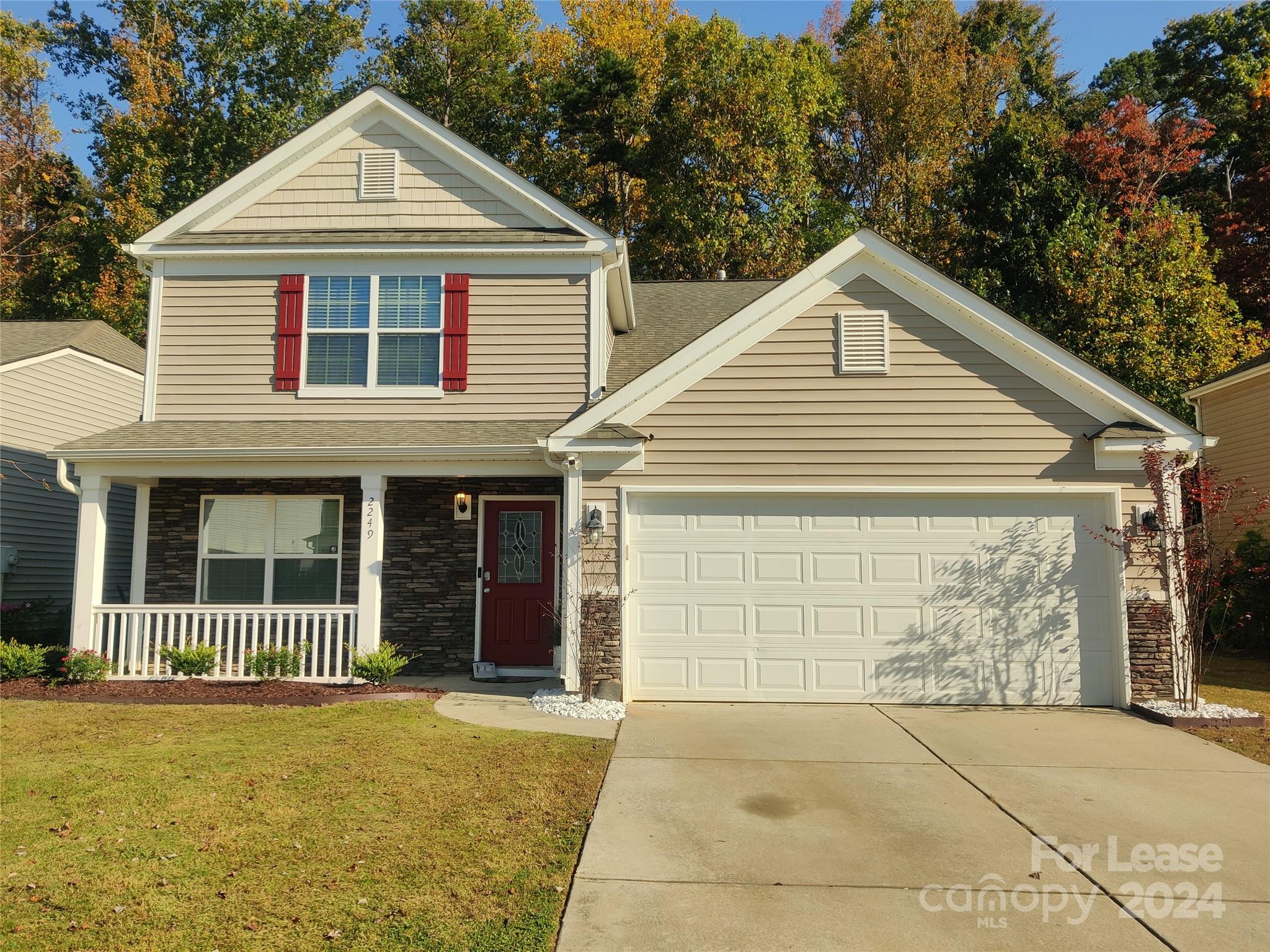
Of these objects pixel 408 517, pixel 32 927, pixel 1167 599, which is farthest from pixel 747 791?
pixel 408 517

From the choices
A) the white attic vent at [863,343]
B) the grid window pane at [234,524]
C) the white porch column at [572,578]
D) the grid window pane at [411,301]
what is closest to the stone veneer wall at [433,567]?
the grid window pane at [234,524]

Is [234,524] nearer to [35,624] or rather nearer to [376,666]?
[376,666]

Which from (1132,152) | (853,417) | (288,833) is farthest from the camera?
(1132,152)

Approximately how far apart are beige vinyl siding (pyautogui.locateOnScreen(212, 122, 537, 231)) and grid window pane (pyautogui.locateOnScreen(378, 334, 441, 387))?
1581 millimetres

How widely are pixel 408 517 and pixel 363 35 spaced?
81.4 feet

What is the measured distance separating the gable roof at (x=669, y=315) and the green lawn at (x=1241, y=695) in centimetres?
706

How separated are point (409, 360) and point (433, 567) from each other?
2.63 meters

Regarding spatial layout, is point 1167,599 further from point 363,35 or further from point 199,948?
point 363,35

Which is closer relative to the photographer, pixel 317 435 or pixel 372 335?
pixel 317 435

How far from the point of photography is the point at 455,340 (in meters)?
10.7

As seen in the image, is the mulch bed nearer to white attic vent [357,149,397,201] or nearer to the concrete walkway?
the concrete walkway

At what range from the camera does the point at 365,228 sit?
1103 centimetres

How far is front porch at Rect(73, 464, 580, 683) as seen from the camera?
412 inches

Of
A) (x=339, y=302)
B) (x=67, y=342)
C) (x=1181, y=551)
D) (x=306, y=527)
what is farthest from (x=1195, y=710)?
→ (x=67, y=342)
